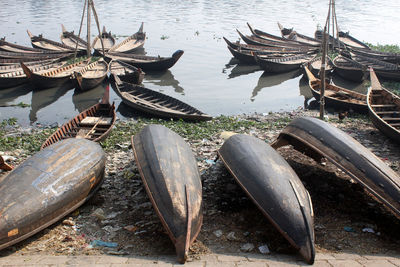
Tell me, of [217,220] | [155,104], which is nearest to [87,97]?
[155,104]

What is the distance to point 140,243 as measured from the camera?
18.1ft

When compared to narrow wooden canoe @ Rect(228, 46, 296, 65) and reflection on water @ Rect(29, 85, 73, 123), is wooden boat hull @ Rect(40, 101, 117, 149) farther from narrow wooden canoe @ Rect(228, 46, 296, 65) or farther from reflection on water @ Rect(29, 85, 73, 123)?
narrow wooden canoe @ Rect(228, 46, 296, 65)

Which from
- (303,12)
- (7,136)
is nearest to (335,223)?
(7,136)

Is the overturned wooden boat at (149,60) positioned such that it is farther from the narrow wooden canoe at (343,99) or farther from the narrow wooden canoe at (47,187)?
the narrow wooden canoe at (47,187)

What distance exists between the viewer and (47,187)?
557cm

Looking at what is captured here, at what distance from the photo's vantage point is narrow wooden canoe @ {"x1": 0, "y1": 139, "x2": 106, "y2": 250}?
5.04 m

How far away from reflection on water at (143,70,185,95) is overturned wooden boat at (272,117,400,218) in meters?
10.4

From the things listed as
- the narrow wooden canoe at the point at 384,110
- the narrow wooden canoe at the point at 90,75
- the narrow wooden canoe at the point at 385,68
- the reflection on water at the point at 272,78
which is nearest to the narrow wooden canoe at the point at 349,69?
the narrow wooden canoe at the point at 385,68

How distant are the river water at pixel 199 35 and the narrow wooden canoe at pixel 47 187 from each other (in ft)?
22.6

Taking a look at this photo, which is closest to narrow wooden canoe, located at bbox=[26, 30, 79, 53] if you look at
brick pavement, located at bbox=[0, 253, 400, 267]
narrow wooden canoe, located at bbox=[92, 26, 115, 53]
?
Result: narrow wooden canoe, located at bbox=[92, 26, 115, 53]

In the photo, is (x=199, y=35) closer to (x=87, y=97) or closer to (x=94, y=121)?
(x=87, y=97)

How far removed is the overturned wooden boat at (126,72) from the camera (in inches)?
623

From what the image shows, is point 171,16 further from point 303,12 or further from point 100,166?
point 100,166

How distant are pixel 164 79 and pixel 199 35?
38.1 ft
